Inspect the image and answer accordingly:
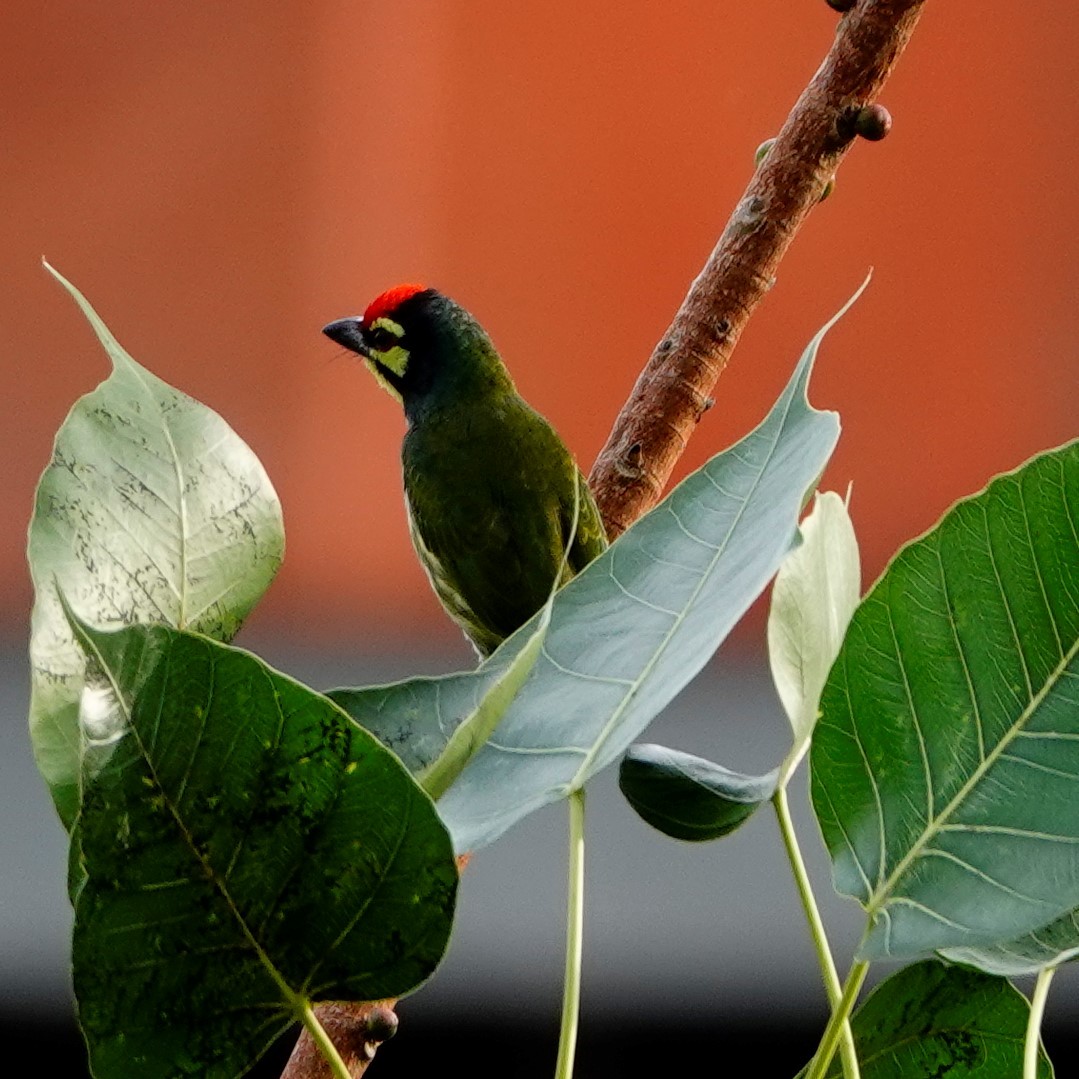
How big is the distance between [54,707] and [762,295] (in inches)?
20.9

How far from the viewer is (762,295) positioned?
2.92ft

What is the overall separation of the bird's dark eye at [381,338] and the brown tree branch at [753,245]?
0.45 m

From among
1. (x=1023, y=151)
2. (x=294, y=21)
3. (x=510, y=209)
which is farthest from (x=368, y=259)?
(x=1023, y=151)

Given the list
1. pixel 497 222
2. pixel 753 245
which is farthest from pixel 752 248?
pixel 497 222

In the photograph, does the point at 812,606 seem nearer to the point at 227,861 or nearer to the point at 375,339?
the point at 227,861

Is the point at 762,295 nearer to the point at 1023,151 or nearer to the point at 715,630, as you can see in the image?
the point at 715,630

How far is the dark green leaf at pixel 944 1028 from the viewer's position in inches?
20.3

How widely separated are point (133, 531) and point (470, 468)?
0.75 m

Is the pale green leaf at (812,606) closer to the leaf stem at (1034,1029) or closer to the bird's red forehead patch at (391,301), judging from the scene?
the leaf stem at (1034,1029)

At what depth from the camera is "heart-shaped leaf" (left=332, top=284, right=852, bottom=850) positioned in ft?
1.32

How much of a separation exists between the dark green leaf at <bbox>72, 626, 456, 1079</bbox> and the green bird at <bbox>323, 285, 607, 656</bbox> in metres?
0.67

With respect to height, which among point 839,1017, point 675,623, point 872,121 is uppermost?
point 872,121

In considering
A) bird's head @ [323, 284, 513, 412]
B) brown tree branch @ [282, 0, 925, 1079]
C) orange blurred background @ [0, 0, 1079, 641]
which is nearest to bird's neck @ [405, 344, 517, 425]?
bird's head @ [323, 284, 513, 412]

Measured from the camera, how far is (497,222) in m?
2.66
